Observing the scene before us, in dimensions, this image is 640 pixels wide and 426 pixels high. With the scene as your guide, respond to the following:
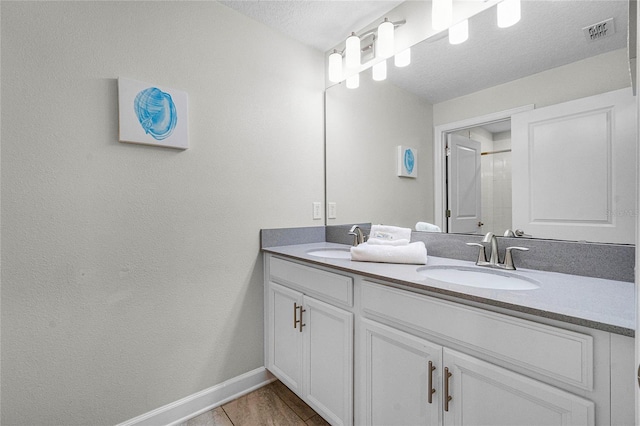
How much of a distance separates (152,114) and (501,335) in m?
1.64

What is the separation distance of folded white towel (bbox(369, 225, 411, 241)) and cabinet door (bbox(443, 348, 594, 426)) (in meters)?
0.77

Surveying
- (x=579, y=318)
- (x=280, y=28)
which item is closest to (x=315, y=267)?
(x=579, y=318)

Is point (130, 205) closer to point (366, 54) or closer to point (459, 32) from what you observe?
point (366, 54)

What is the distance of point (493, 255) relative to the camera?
1278 mm

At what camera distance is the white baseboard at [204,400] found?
57.5 inches

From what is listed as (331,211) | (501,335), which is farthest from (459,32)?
(501,335)

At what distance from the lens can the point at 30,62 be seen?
3.83 feet

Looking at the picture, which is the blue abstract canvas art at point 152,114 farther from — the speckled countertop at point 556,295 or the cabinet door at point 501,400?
the cabinet door at point 501,400

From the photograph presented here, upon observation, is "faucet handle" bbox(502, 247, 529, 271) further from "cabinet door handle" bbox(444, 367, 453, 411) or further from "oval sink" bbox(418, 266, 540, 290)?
"cabinet door handle" bbox(444, 367, 453, 411)

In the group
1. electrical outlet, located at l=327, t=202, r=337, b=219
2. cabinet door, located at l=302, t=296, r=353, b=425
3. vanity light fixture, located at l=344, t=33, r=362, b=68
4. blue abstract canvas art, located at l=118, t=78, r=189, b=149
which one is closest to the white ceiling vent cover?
vanity light fixture, located at l=344, t=33, r=362, b=68

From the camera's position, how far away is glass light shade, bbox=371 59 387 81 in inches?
71.6

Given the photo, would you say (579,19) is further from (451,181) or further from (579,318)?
(579,318)

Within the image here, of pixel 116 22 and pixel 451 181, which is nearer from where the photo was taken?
pixel 116 22

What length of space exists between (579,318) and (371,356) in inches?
28.0
